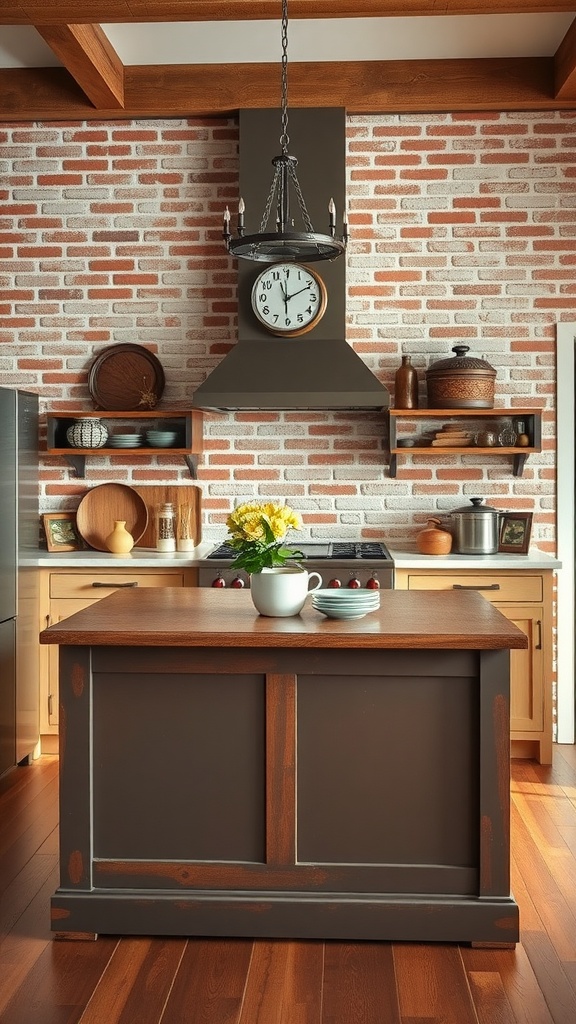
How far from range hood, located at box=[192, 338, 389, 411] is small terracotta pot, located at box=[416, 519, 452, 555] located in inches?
25.6

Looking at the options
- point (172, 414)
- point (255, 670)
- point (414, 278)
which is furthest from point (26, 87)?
point (255, 670)

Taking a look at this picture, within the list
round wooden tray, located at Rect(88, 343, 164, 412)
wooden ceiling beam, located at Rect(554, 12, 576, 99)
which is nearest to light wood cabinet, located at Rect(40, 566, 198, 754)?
round wooden tray, located at Rect(88, 343, 164, 412)

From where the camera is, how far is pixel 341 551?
184 inches

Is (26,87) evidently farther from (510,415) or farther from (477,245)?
(510,415)

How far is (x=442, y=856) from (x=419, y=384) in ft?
9.14

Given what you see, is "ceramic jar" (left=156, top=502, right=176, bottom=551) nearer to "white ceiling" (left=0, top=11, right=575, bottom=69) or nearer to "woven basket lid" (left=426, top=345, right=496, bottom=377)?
"woven basket lid" (left=426, top=345, right=496, bottom=377)

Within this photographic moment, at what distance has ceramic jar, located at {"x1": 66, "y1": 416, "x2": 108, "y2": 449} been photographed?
16.1ft

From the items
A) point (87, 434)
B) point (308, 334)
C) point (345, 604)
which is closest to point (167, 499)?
point (87, 434)

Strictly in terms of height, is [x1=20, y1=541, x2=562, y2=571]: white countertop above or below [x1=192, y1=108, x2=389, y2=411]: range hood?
below

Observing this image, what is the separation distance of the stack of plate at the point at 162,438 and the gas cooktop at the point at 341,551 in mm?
571

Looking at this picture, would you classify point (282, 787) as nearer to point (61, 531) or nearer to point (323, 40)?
point (61, 531)

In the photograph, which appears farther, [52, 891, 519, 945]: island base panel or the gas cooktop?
the gas cooktop

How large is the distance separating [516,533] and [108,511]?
2.04 meters

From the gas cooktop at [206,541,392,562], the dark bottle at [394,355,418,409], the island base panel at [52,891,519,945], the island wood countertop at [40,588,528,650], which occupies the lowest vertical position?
the island base panel at [52,891,519,945]
